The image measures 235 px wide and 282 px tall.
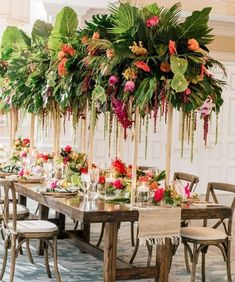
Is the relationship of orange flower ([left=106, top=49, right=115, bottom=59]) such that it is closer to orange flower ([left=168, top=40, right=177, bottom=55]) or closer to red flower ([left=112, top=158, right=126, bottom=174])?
orange flower ([left=168, top=40, right=177, bottom=55])

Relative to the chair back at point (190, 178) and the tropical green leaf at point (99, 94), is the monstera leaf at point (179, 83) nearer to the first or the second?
the tropical green leaf at point (99, 94)

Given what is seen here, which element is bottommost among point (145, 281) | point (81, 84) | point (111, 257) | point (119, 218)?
point (145, 281)

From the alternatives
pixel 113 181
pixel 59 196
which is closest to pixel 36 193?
pixel 59 196

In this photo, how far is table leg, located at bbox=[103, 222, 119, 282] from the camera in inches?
163

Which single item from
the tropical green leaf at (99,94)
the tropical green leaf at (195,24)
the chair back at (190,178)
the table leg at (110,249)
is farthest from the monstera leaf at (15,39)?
the table leg at (110,249)

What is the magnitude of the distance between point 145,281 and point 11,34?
3.48 metres

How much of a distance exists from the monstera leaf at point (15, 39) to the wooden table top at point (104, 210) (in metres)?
2.72

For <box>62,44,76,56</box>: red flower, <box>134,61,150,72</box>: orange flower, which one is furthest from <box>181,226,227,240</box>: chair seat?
<box>62,44,76,56</box>: red flower

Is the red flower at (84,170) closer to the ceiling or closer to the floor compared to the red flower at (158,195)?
closer to the ceiling

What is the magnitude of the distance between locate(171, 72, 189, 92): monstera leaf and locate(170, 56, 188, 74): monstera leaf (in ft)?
0.09

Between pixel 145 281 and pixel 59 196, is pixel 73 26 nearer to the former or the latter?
pixel 59 196

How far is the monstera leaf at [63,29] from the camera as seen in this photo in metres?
5.73

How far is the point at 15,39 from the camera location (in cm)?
720

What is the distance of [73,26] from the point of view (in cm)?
589
